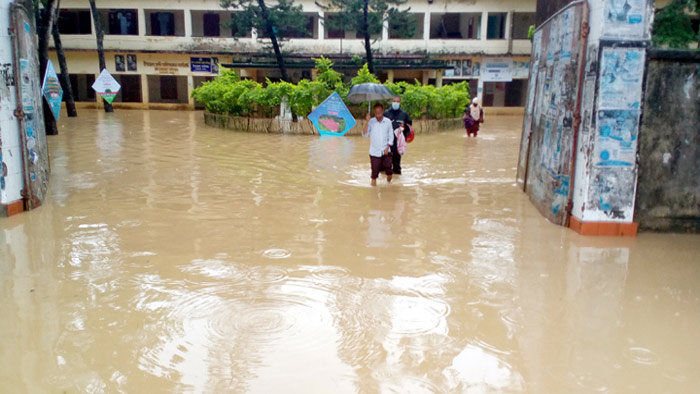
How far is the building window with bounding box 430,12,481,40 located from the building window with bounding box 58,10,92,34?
18.7 m

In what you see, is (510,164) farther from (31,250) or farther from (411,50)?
(411,50)

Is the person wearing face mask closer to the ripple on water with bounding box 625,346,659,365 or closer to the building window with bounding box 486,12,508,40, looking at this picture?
the ripple on water with bounding box 625,346,659,365

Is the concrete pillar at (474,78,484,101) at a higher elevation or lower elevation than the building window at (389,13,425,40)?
lower

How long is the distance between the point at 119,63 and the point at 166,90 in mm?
3889

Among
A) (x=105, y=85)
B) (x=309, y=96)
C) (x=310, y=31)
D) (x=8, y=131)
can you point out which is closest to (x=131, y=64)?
(x=310, y=31)

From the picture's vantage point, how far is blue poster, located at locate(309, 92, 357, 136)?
14.4 meters

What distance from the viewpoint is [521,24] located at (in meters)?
32.9

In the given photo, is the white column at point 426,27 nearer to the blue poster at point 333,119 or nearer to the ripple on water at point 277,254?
the blue poster at point 333,119

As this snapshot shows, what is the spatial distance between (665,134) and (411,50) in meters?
25.5

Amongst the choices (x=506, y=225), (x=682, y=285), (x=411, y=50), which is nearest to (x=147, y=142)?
(x=506, y=225)

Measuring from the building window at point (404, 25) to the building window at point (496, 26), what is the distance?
12.1ft

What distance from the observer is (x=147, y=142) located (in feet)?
52.3

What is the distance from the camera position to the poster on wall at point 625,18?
6516 millimetres

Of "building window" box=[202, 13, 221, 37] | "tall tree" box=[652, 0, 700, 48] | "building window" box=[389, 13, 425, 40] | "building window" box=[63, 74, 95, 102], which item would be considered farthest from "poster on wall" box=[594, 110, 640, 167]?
"building window" box=[63, 74, 95, 102]
